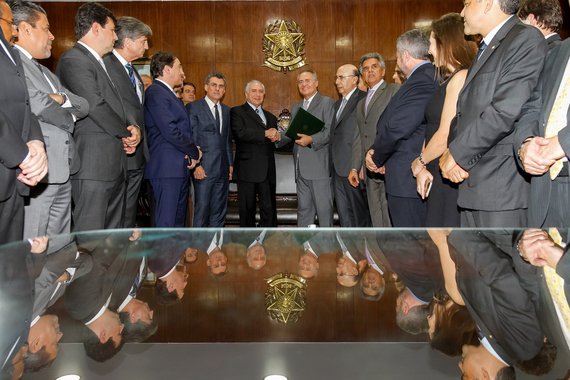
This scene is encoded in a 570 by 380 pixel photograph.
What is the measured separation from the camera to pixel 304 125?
546 cm


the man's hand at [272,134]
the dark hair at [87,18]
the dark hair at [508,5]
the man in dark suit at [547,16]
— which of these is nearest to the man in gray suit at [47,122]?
the dark hair at [87,18]

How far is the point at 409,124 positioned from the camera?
345 cm

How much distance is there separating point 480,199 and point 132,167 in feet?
8.39

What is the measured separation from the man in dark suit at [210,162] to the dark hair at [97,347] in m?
4.92

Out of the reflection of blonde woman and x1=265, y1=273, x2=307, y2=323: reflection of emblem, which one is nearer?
x1=265, y1=273, x2=307, y2=323: reflection of emblem

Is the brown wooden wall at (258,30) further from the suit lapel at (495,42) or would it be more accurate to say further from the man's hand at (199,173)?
the suit lapel at (495,42)

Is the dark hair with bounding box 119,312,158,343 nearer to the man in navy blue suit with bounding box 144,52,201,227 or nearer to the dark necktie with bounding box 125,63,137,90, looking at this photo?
the dark necktie with bounding box 125,63,137,90

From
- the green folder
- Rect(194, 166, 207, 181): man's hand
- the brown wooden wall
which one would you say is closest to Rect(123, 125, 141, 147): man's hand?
Rect(194, 166, 207, 181): man's hand

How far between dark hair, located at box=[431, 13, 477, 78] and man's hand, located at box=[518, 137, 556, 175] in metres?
0.81

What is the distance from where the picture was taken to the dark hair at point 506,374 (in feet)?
1.78

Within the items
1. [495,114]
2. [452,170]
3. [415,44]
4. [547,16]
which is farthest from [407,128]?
[495,114]

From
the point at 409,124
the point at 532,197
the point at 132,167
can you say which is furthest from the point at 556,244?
the point at 132,167

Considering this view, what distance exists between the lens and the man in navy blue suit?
4.64 meters

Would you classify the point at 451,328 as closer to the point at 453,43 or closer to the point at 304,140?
the point at 453,43
